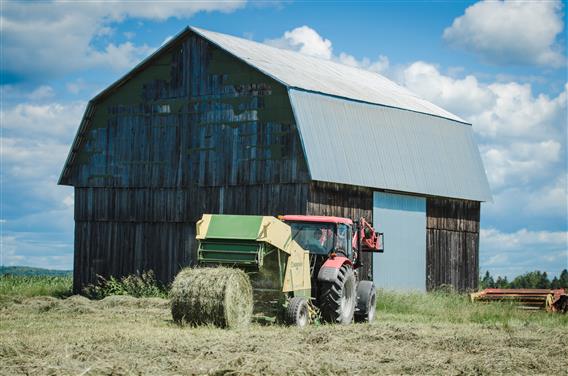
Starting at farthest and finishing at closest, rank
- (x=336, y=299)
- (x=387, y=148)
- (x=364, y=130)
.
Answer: (x=387, y=148) → (x=364, y=130) → (x=336, y=299)

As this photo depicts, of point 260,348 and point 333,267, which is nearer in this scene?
point 260,348

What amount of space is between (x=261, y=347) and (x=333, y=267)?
522 cm

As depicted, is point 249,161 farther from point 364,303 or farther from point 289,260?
point 289,260

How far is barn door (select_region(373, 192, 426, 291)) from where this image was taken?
94.3 ft

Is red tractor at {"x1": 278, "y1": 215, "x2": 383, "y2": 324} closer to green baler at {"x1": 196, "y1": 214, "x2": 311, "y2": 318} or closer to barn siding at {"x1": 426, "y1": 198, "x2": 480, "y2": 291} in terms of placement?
green baler at {"x1": 196, "y1": 214, "x2": 311, "y2": 318}

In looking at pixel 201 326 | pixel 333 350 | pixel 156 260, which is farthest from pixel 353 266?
pixel 156 260

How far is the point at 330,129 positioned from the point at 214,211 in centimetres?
436

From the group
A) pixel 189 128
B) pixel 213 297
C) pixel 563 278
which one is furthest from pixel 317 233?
pixel 563 278

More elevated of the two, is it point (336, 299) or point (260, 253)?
point (260, 253)

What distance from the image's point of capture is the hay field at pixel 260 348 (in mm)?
12023

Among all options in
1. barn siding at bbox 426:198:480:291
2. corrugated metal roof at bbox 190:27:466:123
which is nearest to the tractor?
corrugated metal roof at bbox 190:27:466:123

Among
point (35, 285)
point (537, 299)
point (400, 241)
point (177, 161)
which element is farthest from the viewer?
point (35, 285)

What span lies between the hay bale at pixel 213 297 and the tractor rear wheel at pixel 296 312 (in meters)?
0.78

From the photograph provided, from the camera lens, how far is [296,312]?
17.4 m
